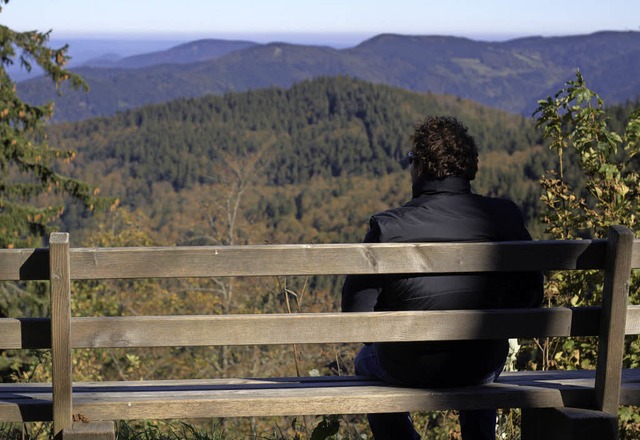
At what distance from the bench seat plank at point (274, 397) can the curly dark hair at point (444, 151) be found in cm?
69

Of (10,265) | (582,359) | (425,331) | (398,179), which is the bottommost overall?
(398,179)

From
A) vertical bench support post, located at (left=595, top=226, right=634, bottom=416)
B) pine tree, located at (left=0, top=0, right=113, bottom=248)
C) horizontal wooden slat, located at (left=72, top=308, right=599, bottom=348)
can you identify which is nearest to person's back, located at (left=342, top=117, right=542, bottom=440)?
horizontal wooden slat, located at (left=72, top=308, right=599, bottom=348)

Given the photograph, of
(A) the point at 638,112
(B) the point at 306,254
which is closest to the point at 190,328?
(B) the point at 306,254

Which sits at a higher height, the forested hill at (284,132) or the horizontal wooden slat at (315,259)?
the horizontal wooden slat at (315,259)

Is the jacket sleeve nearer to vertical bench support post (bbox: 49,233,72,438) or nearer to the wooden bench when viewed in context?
the wooden bench

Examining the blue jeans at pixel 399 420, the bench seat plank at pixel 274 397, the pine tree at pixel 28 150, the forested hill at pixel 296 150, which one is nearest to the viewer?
the bench seat plank at pixel 274 397

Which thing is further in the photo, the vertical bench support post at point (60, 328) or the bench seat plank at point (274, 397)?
the bench seat plank at point (274, 397)

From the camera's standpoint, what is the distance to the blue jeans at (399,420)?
115 inches

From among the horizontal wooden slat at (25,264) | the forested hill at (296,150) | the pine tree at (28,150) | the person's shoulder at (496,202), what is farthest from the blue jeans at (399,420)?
the forested hill at (296,150)

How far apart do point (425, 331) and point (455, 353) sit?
0.67 ft

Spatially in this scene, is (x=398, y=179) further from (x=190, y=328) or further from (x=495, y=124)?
(x=190, y=328)

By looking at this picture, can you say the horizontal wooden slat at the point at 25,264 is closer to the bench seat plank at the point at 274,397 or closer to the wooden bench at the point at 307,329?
the wooden bench at the point at 307,329

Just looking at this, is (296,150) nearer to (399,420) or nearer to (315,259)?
(399,420)

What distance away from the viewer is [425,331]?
102 inches
